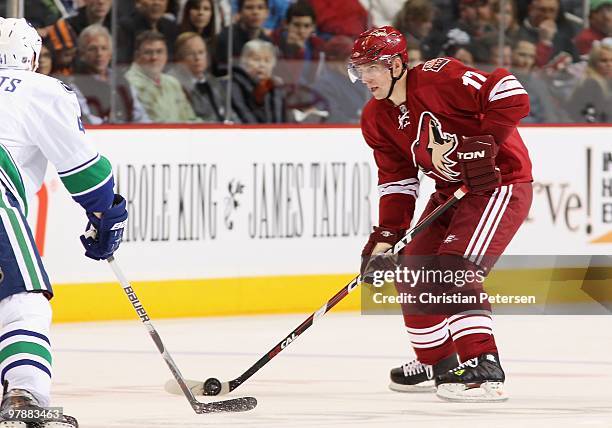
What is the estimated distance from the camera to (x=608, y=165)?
7629 mm

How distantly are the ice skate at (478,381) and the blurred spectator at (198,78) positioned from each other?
2706mm

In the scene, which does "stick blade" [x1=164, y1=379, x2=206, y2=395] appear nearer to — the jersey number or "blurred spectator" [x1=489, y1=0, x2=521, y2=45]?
the jersey number

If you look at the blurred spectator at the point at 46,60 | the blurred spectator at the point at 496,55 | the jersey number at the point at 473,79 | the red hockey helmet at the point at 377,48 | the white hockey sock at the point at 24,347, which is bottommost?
the white hockey sock at the point at 24,347

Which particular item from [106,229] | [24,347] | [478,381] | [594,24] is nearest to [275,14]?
[594,24]

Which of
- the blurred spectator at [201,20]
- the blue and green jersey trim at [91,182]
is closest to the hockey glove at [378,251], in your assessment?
the blue and green jersey trim at [91,182]

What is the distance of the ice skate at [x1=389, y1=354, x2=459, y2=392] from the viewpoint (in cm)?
502

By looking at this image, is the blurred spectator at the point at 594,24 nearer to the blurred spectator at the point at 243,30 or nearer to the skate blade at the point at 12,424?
the blurred spectator at the point at 243,30

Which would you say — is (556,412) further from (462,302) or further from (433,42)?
(433,42)

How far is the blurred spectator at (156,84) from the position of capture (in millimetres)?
6949

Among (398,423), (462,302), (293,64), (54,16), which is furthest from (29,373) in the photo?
(293,64)

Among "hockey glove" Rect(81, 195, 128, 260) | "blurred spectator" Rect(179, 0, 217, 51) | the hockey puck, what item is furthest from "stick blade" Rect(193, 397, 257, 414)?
"blurred spectator" Rect(179, 0, 217, 51)

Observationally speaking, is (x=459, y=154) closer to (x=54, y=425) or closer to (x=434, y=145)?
(x=434, y=145)

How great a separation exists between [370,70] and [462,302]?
2.40 ft

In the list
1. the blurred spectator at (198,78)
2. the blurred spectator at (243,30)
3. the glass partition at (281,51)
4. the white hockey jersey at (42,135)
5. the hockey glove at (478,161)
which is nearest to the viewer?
the white hockey jersey at (42,135)
